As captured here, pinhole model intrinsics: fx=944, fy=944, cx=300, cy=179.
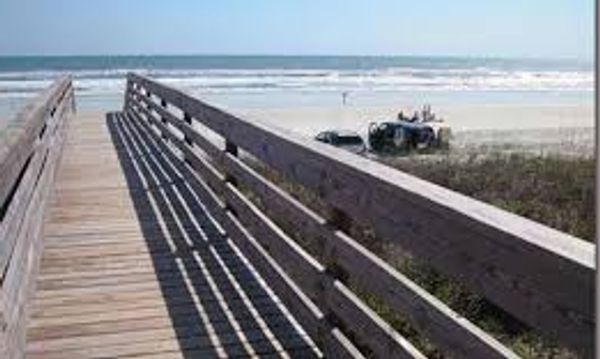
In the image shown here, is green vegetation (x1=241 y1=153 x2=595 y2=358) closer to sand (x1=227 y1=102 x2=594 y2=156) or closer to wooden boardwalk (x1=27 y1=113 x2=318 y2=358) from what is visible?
wooden boardwalk (x1=27 y1=113 x2=318 y2=358)


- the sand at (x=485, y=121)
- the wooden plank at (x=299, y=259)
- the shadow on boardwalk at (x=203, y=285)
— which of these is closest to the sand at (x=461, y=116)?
the sand at (x=485, y=121)

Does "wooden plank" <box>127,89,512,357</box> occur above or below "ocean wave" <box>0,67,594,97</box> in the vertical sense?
above

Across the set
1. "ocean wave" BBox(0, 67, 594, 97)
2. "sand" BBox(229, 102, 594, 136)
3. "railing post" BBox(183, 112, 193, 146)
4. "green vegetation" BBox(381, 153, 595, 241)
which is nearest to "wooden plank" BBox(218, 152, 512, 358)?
"green vegetation" BBox(381, 153, 595, 241)

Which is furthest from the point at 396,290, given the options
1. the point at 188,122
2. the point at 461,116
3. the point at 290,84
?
the point at 290,84

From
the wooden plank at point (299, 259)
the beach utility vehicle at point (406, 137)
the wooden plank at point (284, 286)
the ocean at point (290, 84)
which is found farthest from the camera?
the ocean at point (290, 84)

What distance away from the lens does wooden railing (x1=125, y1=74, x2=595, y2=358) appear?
2074 millimetres

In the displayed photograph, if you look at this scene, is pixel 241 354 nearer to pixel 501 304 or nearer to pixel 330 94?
pixel 501 304

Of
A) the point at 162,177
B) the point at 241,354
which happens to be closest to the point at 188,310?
the point at 241,354

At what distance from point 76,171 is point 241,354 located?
7.14 meters

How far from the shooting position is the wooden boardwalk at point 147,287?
14.1 ft

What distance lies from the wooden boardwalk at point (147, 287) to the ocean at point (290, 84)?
31967mm

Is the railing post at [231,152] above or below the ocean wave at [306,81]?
above

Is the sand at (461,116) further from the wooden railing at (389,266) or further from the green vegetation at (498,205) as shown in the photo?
the wooden railing at (389,266)

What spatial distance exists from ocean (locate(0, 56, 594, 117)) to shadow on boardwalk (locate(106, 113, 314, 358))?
31939mm
